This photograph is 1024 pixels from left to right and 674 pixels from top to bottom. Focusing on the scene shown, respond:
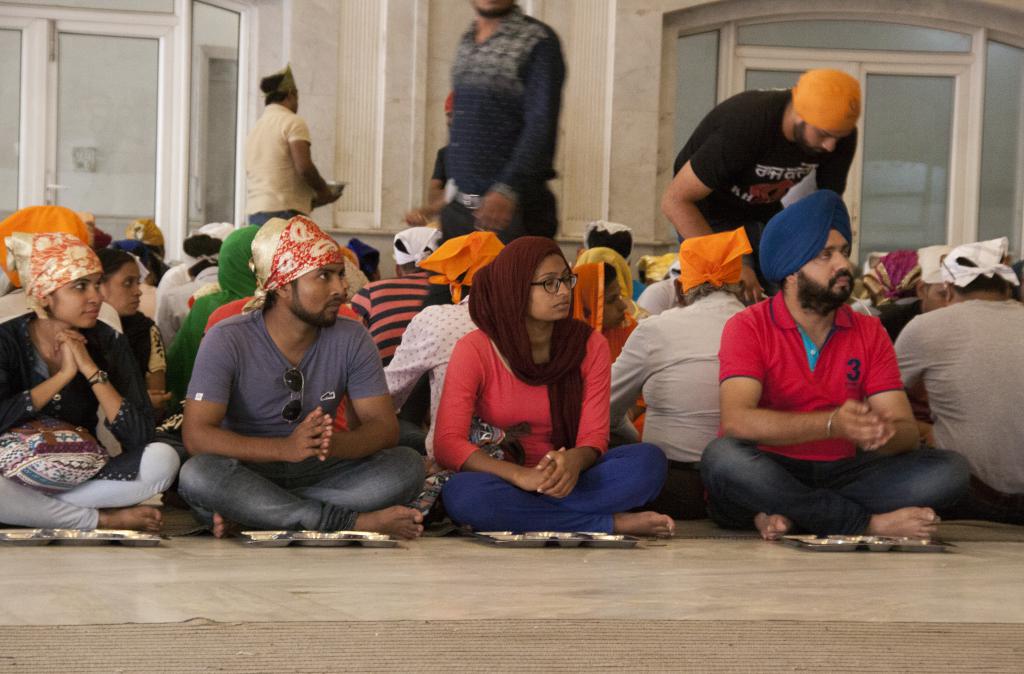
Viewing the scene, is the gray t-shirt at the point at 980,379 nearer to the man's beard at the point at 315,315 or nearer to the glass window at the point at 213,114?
the man's beard at the point at 315,315

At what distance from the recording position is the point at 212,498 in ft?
11.8

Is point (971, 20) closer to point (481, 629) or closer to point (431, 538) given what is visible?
point (431, 538)

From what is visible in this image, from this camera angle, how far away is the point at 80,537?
11.3ft

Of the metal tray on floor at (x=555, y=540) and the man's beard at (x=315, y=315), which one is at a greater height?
the man's beard at (x=315, y=315)

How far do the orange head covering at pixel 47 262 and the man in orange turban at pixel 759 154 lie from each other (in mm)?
1740

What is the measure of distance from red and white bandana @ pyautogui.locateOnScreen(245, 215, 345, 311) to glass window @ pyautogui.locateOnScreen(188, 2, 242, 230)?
6.95 meters

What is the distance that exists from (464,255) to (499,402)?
2.25 feet

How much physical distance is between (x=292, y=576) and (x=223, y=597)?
332 mm

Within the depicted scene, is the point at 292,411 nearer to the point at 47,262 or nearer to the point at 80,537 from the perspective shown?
the point at 80,537

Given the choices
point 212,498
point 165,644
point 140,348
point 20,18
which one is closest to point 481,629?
point 165,644

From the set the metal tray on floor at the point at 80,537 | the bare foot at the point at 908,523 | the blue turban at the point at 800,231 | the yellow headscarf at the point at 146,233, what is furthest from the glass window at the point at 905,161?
the metal tray on floor at the point at 80,537

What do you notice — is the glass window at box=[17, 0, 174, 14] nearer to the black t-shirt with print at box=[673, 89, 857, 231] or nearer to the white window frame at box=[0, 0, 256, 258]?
the white window frame at box=[0, 0, 256, 258]

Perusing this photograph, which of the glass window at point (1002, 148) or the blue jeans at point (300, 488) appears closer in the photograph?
the blue jeans at point (300, 488)

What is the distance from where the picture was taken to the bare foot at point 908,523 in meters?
3.86
